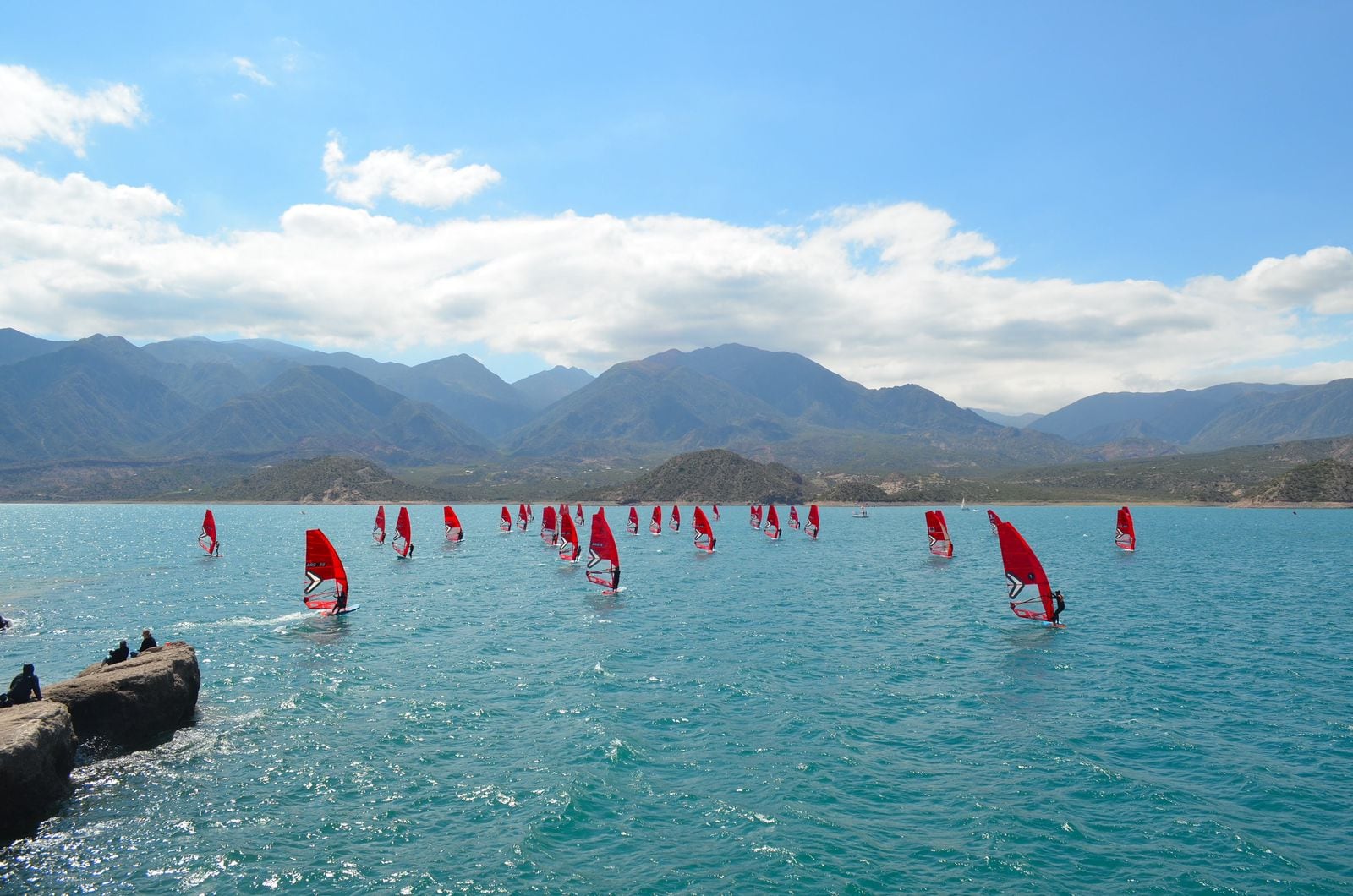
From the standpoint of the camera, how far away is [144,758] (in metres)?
24.7

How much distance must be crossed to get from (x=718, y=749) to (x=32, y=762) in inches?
753

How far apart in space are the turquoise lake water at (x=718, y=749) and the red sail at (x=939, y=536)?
116 ft

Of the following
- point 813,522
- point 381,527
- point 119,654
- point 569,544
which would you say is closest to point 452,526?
point 381,527

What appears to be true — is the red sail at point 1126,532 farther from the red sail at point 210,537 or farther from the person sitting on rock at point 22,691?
the red sail at point 210,537

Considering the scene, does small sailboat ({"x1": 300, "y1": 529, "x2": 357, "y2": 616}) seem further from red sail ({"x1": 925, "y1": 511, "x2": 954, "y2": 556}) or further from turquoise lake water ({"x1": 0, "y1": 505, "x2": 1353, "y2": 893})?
red sail ({"x1": 925, "y1": 511, "x2": 954, "y2": 556})

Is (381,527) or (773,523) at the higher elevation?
(381,527)

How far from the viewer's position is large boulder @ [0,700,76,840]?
63.9 feet

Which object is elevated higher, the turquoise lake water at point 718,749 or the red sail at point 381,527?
the red sail at point 381,527

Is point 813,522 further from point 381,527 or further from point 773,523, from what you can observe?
point 381,527

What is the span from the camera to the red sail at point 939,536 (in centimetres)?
9388

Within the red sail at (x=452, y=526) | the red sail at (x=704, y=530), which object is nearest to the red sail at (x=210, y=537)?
the red sail at (x=452, y=526)

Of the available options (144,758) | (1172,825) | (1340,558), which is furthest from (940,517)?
(144,758)

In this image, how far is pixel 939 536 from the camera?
95.2 metres

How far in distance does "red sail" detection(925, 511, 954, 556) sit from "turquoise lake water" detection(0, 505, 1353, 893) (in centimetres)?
3546
